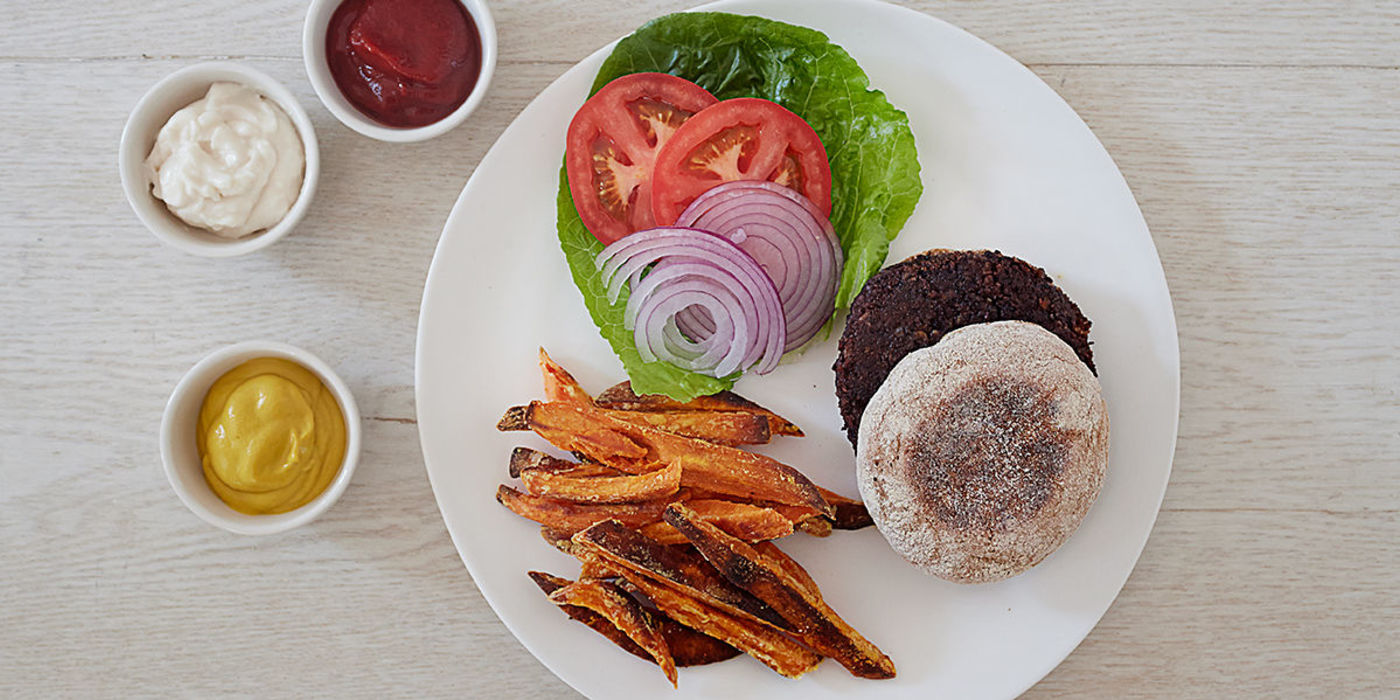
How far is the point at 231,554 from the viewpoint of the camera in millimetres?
3039

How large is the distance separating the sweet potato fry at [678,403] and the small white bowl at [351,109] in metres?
0.88

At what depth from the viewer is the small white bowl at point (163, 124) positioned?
2.73m

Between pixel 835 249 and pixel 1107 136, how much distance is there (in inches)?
37.0

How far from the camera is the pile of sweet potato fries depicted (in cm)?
257

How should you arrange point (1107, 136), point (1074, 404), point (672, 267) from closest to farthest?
point (1074, 404) → point (672, 267) → point (1107, 136)

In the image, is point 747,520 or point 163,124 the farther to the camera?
point 163,124

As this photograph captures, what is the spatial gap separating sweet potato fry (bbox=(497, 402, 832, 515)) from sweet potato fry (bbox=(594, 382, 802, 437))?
0.13 metres

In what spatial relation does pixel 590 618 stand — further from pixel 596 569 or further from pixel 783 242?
pixel 783 242

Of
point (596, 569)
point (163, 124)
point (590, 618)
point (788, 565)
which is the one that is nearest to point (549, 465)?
point (596, 569)

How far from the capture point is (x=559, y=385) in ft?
8.99

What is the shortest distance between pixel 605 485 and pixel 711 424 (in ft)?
1.09

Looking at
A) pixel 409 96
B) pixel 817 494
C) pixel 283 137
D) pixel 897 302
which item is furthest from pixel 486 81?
pixel 817 494

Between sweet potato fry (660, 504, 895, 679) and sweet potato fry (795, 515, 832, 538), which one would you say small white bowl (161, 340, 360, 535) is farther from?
sweet potato fry (795, 515, 832, 538)

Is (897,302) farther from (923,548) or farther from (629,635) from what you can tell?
(629,635)
